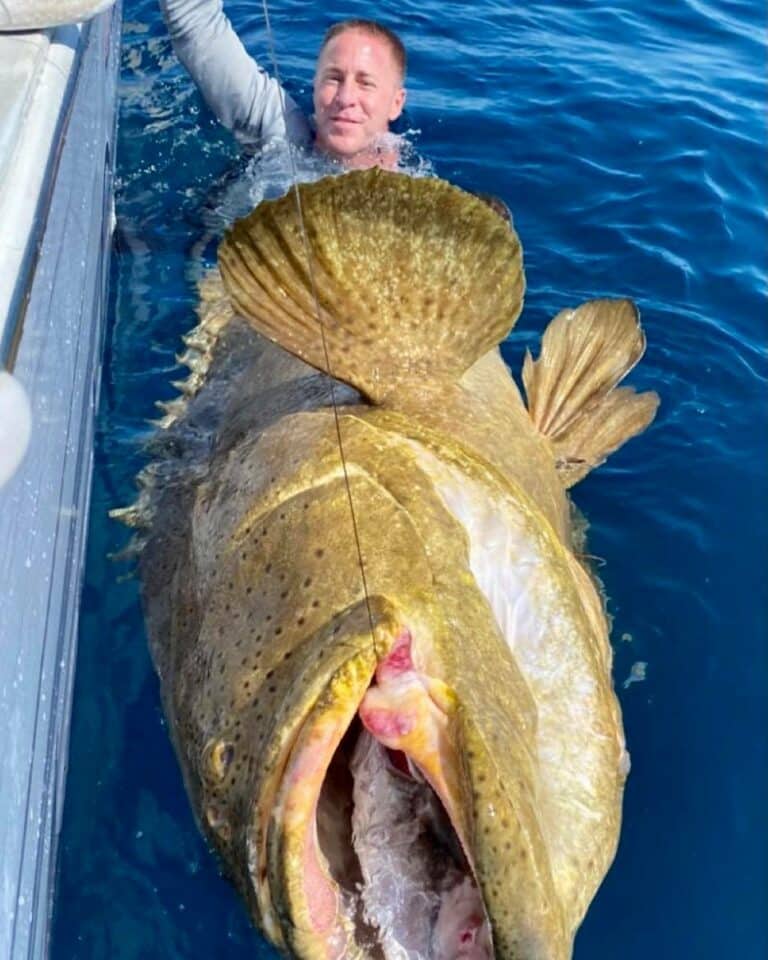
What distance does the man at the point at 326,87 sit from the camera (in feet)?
19.0

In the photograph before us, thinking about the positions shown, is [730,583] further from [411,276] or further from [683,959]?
[411,276]

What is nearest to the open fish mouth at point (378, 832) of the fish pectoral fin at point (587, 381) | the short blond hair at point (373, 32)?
the fish pectoral fin at point (587, 381)

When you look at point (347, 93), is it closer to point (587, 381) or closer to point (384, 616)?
point (587, 381)

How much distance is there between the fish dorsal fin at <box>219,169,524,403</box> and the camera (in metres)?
2.76

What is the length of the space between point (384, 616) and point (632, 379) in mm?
3512

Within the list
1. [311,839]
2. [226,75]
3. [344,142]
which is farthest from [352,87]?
[311,839]

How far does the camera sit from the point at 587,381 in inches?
158

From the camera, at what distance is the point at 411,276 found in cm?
290

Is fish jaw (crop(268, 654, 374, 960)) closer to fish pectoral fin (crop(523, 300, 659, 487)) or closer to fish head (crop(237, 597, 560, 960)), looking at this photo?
fish head (crop(237, 597, 560, 960))

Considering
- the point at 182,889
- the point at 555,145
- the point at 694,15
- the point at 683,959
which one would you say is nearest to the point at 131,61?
the point at 555,145

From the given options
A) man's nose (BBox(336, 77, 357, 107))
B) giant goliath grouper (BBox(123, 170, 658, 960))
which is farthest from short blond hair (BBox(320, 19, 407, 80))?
giant goliath grouper (BBox(123, 170, 658, 960))

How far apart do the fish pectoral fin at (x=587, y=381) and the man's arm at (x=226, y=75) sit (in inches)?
90.3

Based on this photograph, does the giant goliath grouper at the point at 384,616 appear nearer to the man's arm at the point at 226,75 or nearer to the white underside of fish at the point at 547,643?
the white underside of fish at the point at 547,643

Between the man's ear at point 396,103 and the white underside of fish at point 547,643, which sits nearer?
the white underside of fish at point 547,643
